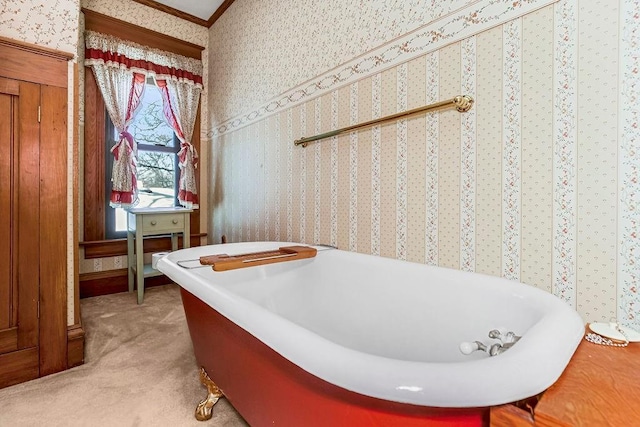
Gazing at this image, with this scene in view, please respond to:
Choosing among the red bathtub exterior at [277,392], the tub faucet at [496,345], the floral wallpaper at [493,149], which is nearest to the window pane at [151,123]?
the floral wallpaper at [493,149]

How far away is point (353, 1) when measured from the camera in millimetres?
Answer: 1570

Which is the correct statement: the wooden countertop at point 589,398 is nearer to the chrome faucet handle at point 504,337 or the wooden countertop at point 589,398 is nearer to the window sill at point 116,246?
the chrome faucet handle at point 504,337

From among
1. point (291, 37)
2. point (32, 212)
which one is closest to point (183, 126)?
point (291, 37)

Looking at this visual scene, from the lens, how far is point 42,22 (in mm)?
1375

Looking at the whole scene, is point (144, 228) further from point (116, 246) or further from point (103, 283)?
point (103, 283)

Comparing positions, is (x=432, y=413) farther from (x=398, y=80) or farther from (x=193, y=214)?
(x=193, y=214)

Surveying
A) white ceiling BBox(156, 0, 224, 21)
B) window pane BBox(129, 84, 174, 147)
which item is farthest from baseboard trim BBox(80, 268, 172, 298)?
white ceiling BBox(156, 0, 224, 21)

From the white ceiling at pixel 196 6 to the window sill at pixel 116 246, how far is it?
6.69 ft

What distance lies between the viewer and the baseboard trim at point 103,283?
241cm

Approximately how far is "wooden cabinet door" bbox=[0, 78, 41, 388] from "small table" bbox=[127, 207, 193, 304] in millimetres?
902

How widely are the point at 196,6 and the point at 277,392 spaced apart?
3211 mm

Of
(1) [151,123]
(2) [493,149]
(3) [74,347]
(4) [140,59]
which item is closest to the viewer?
(2) [493,149]

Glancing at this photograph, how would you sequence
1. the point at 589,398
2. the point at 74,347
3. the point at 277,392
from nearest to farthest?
the point at 589,398, the point at 277,392, the point at 74,347

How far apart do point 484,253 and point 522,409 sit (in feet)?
2.51
